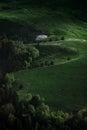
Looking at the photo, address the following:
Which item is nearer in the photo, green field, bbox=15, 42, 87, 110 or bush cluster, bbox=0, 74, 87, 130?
bush cluster, bbox=0, 74, 87, 130

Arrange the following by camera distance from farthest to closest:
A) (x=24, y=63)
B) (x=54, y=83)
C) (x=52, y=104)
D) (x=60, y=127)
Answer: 1. (x=24, y=63)
2. (x=54, y=83)
3. (x=52, y=104)
4. (x=60, y=127)

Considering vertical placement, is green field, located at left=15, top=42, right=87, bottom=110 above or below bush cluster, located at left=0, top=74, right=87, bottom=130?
below

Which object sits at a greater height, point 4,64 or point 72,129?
point 72,129

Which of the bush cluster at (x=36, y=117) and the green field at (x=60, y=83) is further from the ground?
the bush cluster at (x=36, y=117)

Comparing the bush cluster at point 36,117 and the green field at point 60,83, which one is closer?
the bush cluster at point 36,117

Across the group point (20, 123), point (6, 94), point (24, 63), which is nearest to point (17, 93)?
point (6, 94)

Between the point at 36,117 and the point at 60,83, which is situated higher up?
the point at 36,117

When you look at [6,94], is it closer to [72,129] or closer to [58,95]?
[58,95]

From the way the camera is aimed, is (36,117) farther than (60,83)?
No
